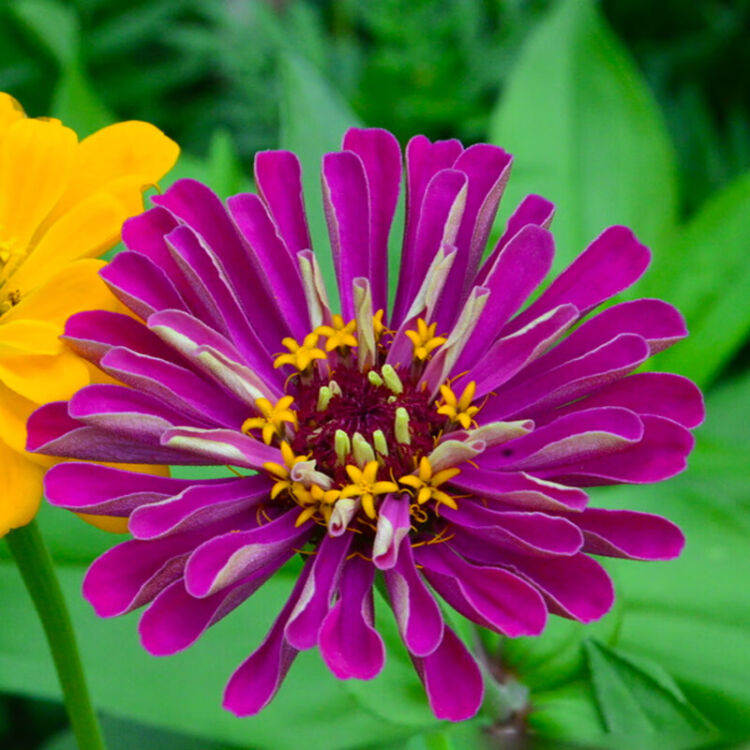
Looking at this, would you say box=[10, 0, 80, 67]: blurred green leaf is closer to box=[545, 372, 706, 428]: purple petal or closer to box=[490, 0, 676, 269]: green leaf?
box=[490, 0, 676, 269]: green leaf

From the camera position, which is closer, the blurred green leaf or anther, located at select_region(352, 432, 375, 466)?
anther, located at select_region(352, 432, 375, 466)

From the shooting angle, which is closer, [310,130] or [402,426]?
[402,426]

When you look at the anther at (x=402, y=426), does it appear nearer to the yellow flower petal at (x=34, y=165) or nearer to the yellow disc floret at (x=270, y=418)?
the yellow disc floret at (x=270, y=418)

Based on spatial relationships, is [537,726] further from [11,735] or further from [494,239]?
[11,735]

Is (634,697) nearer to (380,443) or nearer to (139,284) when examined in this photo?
(380,443)

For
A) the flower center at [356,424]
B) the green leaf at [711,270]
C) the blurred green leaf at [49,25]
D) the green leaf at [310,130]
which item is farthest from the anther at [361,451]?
the blurred green leaf at [49,25]

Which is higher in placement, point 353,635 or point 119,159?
point 119,159

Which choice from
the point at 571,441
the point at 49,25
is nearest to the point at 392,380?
the point at 571,441

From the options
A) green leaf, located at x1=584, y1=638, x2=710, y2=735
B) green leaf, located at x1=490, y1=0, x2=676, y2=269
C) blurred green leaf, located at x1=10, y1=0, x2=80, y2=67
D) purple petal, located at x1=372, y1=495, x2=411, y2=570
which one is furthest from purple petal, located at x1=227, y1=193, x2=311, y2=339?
blurred green leaf, located at x1=10, y1=0, x2=80, y2=67
